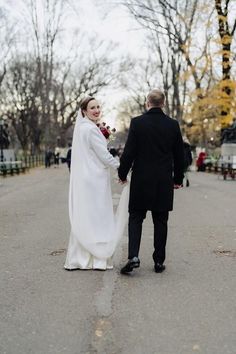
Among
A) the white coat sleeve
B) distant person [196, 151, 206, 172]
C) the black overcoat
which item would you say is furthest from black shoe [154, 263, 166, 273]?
distant person [196, 151, 206, 172]

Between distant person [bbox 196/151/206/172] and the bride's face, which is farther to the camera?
distant person [bbox 196/151/206/172]

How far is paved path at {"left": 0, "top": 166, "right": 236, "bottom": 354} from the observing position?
414cm

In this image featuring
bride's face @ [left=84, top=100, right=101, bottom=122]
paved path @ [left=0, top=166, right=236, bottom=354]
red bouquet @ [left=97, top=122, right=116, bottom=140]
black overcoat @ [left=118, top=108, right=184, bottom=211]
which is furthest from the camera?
red bouquet @ [left=97, top=122, right=116, bottom=140]

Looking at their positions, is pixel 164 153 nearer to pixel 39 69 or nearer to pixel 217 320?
pixel 217 320

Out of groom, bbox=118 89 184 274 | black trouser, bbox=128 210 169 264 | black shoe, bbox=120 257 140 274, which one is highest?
groom, bbox=118 89 184 274

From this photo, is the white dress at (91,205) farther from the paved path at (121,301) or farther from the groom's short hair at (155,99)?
the groom's short hair at (155,99)

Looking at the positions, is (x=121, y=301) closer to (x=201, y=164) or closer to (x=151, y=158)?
(x=151, y=158)

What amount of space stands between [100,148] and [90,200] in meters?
0.58

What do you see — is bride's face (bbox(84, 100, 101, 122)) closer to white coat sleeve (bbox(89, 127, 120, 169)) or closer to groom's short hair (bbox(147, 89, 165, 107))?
white coat sleeve (bbox(89, 127, 120, 169))

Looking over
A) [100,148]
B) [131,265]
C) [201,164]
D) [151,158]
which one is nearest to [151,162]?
[151,158]

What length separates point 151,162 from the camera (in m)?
6.16

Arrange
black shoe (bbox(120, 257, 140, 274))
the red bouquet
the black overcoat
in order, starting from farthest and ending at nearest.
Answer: the red bouquet < black shoe (bbox(120, 257, 140, 274)) < the black overcoat

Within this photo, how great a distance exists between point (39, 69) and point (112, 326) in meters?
48.4

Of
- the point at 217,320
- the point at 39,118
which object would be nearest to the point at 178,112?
the point at 39,118
